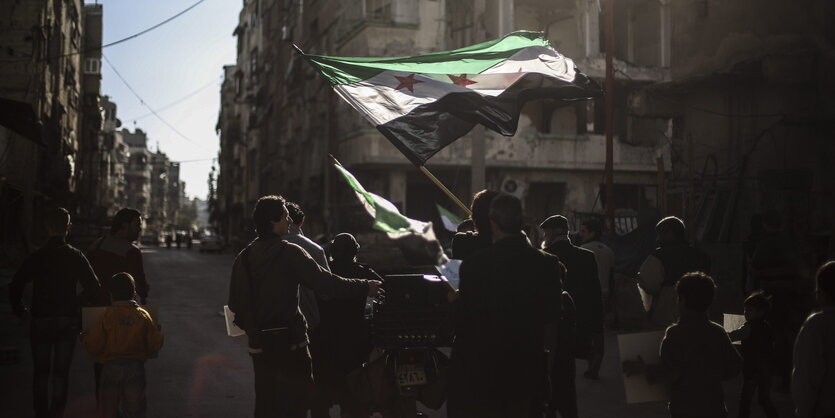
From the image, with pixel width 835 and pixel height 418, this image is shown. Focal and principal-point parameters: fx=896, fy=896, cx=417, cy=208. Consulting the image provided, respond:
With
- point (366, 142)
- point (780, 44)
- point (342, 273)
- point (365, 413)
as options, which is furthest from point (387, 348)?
point (366, 142)

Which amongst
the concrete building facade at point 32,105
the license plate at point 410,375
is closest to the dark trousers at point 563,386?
the license plate at point 410,375

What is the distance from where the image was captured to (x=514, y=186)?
3447 cm

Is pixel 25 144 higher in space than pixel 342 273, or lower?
higher

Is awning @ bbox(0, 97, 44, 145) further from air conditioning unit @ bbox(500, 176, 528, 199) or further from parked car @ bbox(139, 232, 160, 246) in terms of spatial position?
parked car @ bbox(139, 232, 160, 246)

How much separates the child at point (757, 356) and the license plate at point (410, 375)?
3.06 meters

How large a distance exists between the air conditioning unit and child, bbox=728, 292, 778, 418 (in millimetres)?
26356

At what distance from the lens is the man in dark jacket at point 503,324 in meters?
4.69

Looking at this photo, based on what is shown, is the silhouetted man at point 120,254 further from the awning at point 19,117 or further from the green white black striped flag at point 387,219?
the awning at point 19,117

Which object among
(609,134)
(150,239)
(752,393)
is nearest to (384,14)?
(609,134)

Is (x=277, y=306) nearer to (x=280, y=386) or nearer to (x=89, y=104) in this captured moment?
(x=280, y=386)

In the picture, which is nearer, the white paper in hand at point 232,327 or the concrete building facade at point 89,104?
the white paper in hand at point 232,327

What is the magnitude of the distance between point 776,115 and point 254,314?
41.1 ft

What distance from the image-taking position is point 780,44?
595 inches

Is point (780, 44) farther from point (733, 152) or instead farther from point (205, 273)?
point (205, 273)
